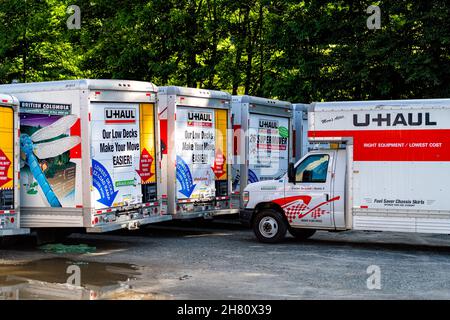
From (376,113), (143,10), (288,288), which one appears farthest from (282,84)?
(288,288)

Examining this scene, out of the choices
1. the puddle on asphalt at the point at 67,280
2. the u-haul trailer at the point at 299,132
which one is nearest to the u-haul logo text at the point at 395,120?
the puddle on asphalt at the point at 67,280

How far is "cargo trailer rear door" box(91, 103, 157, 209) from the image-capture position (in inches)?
571

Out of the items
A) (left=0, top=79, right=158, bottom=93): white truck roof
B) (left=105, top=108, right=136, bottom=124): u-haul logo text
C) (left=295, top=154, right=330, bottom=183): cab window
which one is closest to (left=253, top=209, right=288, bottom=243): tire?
(left=295, top=154, right=330, bottom=183): cab window

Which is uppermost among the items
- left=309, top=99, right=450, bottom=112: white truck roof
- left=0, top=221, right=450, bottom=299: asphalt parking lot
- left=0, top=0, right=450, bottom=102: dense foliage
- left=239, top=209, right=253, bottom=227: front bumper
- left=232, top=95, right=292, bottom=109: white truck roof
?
left=0, top=0, right=450, bottom=102: dense foliage

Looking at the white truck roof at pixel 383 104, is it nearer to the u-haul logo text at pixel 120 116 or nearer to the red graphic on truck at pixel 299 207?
the red graphic on truck at pixel 299 207

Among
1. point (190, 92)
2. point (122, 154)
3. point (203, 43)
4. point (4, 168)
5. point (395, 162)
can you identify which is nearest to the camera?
point (4, 168)

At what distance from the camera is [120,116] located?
15102mm

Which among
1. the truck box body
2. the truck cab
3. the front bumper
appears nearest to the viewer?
the truck box body

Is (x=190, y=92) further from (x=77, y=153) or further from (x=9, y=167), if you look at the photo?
(x=9, y=167)

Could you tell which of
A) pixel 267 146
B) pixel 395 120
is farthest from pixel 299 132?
pixel 395 120

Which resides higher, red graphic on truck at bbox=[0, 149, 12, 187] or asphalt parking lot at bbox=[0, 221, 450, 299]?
red graphic on truck at bbox=[0, 149, 12, 187]

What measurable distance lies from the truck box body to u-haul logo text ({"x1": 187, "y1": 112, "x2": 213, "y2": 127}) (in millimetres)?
3248

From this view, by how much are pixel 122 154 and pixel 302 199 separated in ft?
12.9

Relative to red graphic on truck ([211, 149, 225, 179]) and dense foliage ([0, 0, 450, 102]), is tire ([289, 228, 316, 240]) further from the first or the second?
dense foliage ([0, 0, 450, 102])
